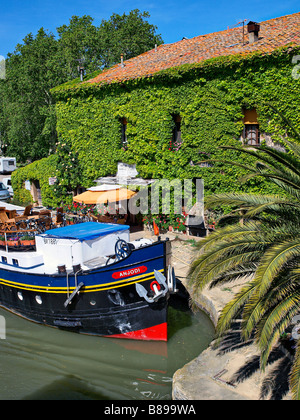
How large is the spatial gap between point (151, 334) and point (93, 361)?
1.75 meters

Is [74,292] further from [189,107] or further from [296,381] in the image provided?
[189,107]

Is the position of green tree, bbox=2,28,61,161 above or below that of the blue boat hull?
above

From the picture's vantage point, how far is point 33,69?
3381 centimetres

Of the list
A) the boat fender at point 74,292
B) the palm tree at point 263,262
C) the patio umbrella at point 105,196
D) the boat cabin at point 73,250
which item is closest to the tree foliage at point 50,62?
the patio umbrella at point 105,196

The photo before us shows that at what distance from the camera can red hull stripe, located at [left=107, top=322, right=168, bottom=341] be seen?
437 inches

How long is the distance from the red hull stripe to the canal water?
0.16 m

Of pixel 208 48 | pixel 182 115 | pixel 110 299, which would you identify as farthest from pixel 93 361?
pixel 208 48

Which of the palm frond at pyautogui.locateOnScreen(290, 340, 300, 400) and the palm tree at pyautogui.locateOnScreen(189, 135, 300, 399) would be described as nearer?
the palm frond at pyautogui.locateOnScreen(290, 340, 300, 400)

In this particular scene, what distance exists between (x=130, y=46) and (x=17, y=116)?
1241 cm

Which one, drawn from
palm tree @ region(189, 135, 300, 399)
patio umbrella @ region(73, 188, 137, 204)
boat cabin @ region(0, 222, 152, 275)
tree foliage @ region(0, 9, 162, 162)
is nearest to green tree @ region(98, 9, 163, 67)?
tree foliage @ region(0, 9, 162, 162)

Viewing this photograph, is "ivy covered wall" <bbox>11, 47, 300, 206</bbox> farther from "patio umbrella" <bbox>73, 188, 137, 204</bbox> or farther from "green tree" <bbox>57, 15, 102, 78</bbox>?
"green tree" <bbox>57, 15, 102, 78</bbox>

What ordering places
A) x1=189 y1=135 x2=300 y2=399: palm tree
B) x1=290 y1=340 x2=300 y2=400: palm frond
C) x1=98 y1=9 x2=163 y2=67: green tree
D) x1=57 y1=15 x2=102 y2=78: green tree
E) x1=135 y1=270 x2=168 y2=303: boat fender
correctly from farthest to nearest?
1. x1=98 y1=9 x2=163 y2=67: green tree
2. x1=57 y1=15 x2=102 y2=78: green tree
3. x1=135 y1=270 x2=168 y2=303: boat fender
4. x1=189 y1=135 x2=300 y2=399: palm tree
5. x1=290 y1=340 x2=300 y2=400: palm frond
